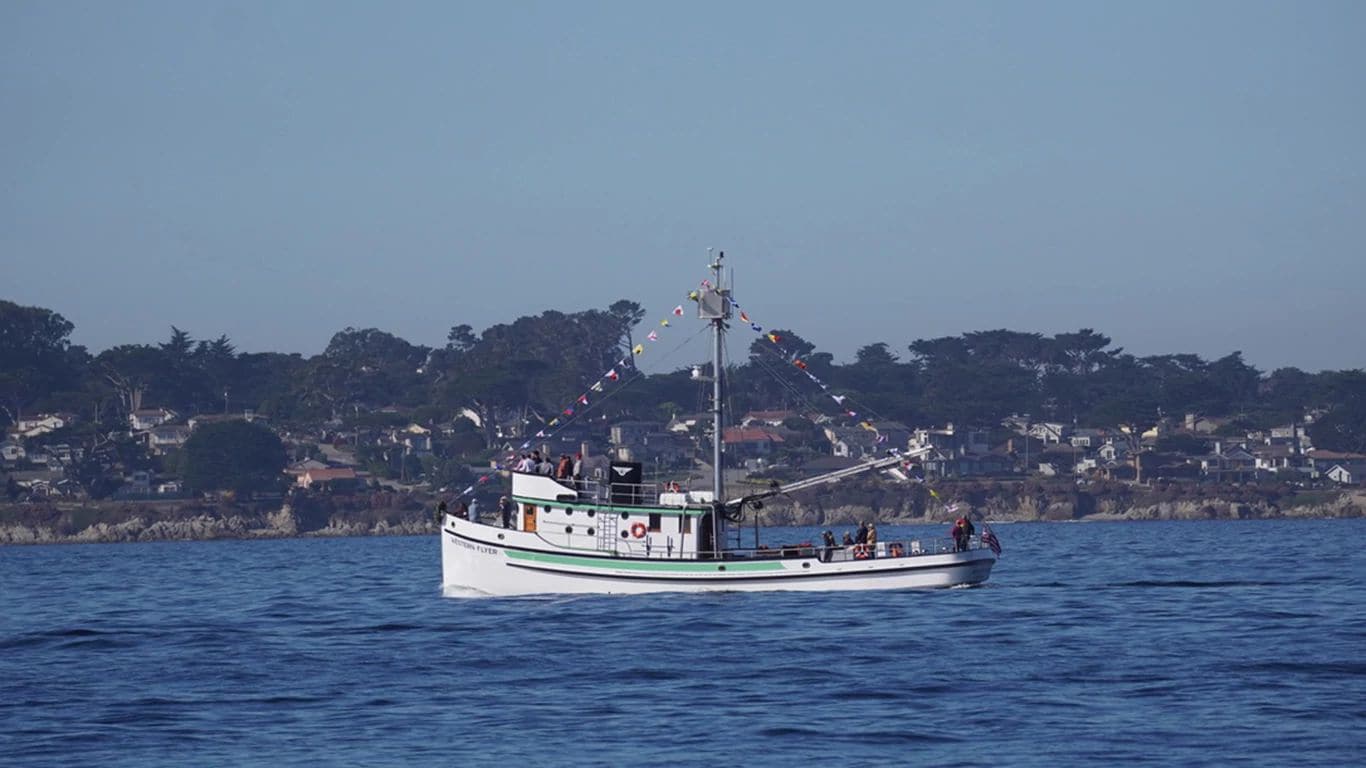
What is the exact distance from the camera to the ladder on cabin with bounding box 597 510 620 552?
6456cm

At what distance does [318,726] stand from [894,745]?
12.0 m

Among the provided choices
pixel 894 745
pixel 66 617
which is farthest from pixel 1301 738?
pixel 66 617

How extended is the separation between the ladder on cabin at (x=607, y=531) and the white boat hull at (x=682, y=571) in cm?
71

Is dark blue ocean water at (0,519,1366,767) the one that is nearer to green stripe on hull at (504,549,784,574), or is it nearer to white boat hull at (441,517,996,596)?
white boat hull at (441,517,996,596)

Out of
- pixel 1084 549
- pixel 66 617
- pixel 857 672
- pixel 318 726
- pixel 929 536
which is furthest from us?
pixel 929 536

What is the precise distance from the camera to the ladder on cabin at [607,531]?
212ft

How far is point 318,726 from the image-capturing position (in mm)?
40281

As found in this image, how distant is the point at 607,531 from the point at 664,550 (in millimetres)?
2000

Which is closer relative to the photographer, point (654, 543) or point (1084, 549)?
point (654, 543)

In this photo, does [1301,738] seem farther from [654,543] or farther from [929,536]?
[929,536]

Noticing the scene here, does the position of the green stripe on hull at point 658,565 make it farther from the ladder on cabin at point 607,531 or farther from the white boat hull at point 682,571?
the ladder on cabin at point 607,531

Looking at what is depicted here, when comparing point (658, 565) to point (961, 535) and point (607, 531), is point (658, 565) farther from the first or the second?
point (961, 535)

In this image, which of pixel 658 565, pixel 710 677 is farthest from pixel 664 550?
pixel 710 677

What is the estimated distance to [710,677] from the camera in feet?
152
